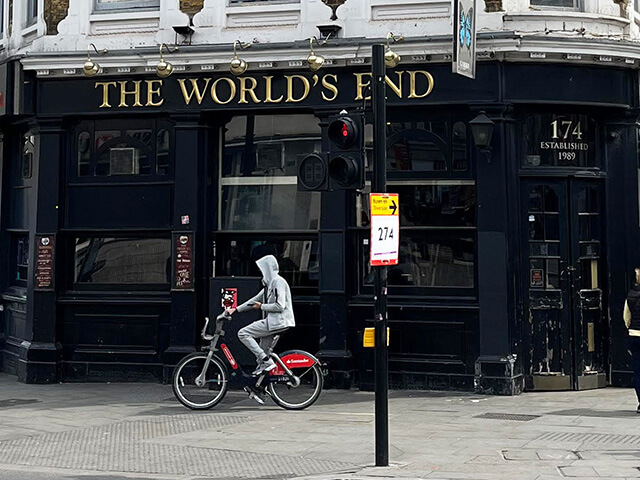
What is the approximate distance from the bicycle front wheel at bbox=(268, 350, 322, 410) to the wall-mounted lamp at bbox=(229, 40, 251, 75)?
4.24 m

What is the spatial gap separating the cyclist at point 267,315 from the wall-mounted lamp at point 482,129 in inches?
128

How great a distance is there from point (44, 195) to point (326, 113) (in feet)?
15.0

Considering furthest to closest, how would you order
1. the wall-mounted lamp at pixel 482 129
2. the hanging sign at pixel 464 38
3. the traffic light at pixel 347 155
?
the wall-mounted lamp at pixel 482 129, the hanging sign at pixel 464 38, the traffic light at pixel 347 155

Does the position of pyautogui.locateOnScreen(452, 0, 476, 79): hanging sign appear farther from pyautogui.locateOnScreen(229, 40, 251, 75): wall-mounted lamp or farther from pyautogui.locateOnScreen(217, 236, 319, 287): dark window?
pyautogui.locateOnScreen(217, 236, 319, 287): dark window

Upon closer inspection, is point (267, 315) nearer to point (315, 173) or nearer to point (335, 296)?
point (335, 296)

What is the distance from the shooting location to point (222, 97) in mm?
14352

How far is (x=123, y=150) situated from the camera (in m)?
15.1

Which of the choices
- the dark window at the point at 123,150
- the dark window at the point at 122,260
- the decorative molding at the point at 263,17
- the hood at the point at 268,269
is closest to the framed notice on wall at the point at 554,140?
the decorative molding at the point at 263,17

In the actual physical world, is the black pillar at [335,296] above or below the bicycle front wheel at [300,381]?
above

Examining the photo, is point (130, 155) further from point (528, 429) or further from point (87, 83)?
point (528, 429)

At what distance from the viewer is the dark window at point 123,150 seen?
1497 centimetres

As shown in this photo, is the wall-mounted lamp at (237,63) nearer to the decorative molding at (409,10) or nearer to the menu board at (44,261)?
the decorative molding at (409,10)

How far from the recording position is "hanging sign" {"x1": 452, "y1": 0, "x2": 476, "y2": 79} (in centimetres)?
1205

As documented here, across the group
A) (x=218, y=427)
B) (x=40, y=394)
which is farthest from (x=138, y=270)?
(x=218, y=427)
